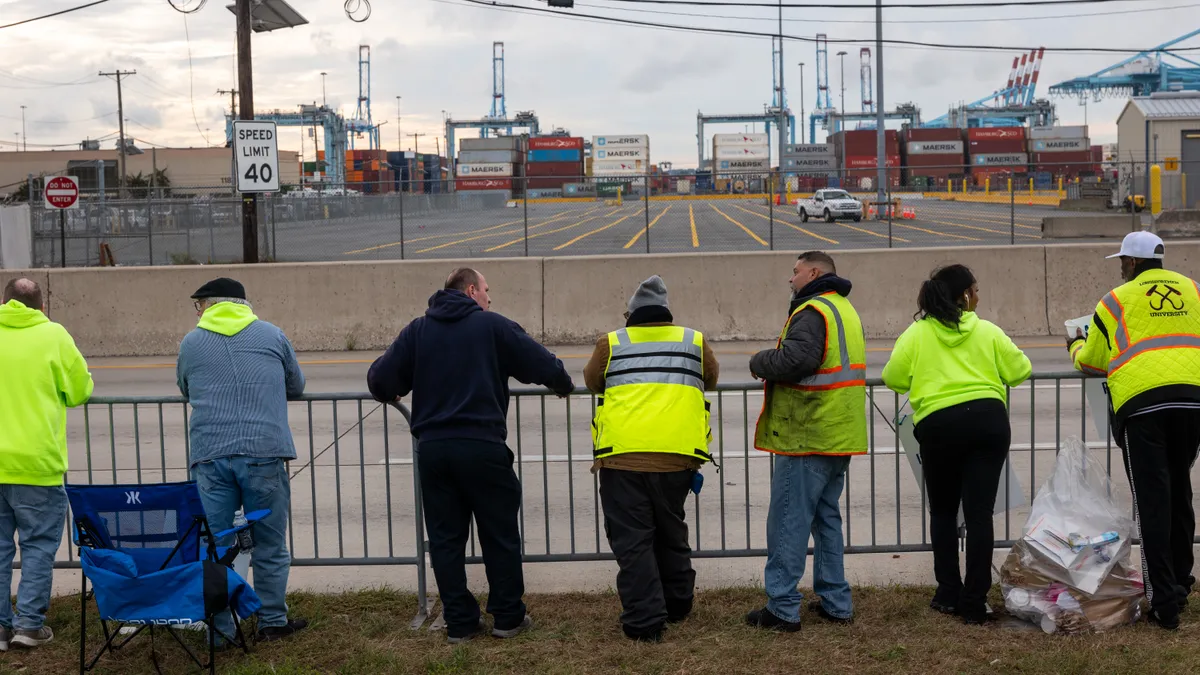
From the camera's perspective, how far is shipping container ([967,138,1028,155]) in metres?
102

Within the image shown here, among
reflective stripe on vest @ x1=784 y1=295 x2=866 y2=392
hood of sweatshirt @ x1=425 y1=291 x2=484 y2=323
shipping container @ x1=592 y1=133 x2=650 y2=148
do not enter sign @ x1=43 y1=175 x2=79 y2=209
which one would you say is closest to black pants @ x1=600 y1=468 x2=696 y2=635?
reflective stripe on vest @ x1=784 y1=295 x2=866 y2=392

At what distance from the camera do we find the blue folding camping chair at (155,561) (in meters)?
4.86

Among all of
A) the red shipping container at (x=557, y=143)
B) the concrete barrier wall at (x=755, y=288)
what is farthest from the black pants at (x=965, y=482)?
the red shipping container at (x=557, y=143)

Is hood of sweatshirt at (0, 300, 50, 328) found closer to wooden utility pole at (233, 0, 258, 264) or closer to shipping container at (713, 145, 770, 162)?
wooden utility pole at (233, 0, 258, 264)

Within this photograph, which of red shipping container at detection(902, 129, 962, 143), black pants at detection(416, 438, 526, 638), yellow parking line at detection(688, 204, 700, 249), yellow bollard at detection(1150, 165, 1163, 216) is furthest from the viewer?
red shipping container at detection(902, 129, 962, 143)

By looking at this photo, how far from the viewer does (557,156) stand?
12031 centimetres

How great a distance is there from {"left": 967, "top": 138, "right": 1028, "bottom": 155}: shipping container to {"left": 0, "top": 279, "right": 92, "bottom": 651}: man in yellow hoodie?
102997 millimetres

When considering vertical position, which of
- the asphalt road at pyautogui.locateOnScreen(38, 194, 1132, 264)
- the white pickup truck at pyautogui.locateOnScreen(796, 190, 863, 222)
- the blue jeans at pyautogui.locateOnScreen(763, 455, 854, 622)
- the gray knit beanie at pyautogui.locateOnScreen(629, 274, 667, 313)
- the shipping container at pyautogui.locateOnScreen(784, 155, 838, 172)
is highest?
the shipping container at pyautogui.locateOnScreen(784, 155, 838, 172)

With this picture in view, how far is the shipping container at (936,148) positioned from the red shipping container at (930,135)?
85.8 inches

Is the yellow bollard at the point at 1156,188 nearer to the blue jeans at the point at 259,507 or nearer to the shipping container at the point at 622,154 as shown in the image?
the blue jeans at the point at 259,507

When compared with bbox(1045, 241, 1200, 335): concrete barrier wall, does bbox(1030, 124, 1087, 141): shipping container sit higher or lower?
higher

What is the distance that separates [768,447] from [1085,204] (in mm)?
41552

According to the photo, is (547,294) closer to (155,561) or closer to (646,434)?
(646,434)

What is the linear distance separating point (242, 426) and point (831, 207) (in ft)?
125
